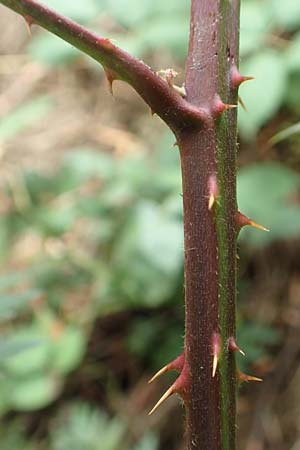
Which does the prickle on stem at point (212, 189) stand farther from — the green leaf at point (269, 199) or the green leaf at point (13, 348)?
the green leaf at point (269, 199)

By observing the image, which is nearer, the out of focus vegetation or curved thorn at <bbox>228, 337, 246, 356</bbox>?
curved thorn at <bbox>228, 337, 246, 356</bbox>

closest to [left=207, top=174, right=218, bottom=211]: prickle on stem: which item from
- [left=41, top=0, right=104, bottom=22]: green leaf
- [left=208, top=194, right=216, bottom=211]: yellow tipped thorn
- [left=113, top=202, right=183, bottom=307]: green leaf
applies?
[left=208, top=194, right=216, bottom=211]: yellow tipped thorn

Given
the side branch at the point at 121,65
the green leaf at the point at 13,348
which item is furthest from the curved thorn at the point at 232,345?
the green leaf at the point at 13,348

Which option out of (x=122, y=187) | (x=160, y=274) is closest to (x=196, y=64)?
(x=160, y=274)

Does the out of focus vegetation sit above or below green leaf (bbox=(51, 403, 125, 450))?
above

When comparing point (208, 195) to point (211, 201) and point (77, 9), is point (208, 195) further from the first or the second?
point (77, 9)

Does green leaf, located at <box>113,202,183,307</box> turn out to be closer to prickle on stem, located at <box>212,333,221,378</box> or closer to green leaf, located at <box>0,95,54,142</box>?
green leaf, located at <box>0,95,54,142</box>
